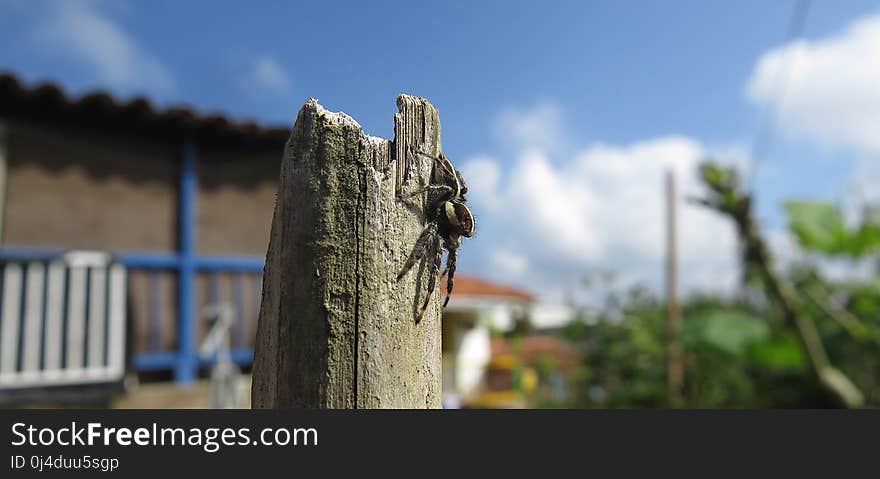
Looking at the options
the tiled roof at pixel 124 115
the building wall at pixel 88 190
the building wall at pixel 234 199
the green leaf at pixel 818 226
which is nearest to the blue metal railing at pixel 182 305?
the building wall at pixel 88 190

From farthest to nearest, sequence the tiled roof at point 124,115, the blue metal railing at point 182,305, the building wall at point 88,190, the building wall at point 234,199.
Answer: the building wall at point 234,199 < the blue metal railing at point 182,305 < the building wall at point 88,190 < the tiled roof at point 124,115

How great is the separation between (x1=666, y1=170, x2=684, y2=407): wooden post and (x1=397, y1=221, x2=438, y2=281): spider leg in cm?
748

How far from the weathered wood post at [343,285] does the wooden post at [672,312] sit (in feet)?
24.8

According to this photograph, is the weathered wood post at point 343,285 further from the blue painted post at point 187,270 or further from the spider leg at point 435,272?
the blue painted post at point 187,270

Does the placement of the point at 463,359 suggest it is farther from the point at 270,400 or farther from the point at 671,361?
the point at 270,400

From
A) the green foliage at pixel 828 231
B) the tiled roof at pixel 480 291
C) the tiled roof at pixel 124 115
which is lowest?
the green foliage at pixel 828 231

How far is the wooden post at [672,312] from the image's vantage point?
9.31 meters

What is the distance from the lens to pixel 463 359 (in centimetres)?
1369

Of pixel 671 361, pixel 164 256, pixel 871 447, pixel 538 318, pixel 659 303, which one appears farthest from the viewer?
pixel 538 318

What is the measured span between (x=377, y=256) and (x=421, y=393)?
1.03 feet

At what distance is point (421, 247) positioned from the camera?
1.33m

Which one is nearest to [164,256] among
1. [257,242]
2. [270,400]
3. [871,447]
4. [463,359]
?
[257,242]

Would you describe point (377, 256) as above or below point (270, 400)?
above

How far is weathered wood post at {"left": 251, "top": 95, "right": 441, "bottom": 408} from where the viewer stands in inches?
47.9
